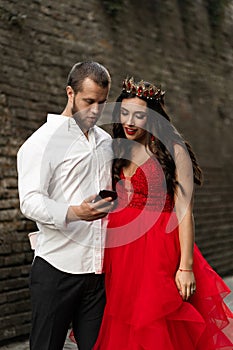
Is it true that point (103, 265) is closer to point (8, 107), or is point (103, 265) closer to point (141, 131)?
point (141, 131)

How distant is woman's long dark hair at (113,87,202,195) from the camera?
338cm

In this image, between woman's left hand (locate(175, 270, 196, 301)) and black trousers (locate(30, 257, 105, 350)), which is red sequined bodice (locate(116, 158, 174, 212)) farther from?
black trousers (locate(30, 257, 105, 350))

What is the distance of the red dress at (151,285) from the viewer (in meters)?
3.27

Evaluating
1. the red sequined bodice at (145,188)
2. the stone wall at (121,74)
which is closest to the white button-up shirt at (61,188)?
the red sequined bodice at (145,188)

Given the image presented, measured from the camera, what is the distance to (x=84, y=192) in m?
3.20

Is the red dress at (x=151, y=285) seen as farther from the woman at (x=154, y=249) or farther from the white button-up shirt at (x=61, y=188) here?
the white button-up shirt at (x=61, y=188)

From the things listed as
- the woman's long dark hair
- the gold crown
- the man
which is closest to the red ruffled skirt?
the man

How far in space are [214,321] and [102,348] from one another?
2.05ft

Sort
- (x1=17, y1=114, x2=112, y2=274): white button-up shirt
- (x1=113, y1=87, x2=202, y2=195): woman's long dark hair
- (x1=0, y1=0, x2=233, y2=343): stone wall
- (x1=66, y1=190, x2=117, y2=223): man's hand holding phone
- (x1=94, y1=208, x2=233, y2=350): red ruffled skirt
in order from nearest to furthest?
(x1=66, y1=190, x2=117, y2=223): man's hand holding phone → (x1=17, y1=114, x2=112, y2=274): white button-up shirt → (x1=94, y1=208, x2=233, y2=350): red ruffled skirt → (x1=113, y1=87, x2=202, y2=195): woman's long dark hair → (x1=0, y1=0, x2=233, y2=343): stone wall

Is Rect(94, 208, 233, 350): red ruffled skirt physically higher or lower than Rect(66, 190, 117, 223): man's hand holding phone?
lower

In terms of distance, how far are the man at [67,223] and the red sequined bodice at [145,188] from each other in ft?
0.87

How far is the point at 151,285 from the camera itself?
3303mm

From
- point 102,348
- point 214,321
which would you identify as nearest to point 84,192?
point 102,348

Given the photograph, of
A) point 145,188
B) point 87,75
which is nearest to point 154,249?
point 145,188
